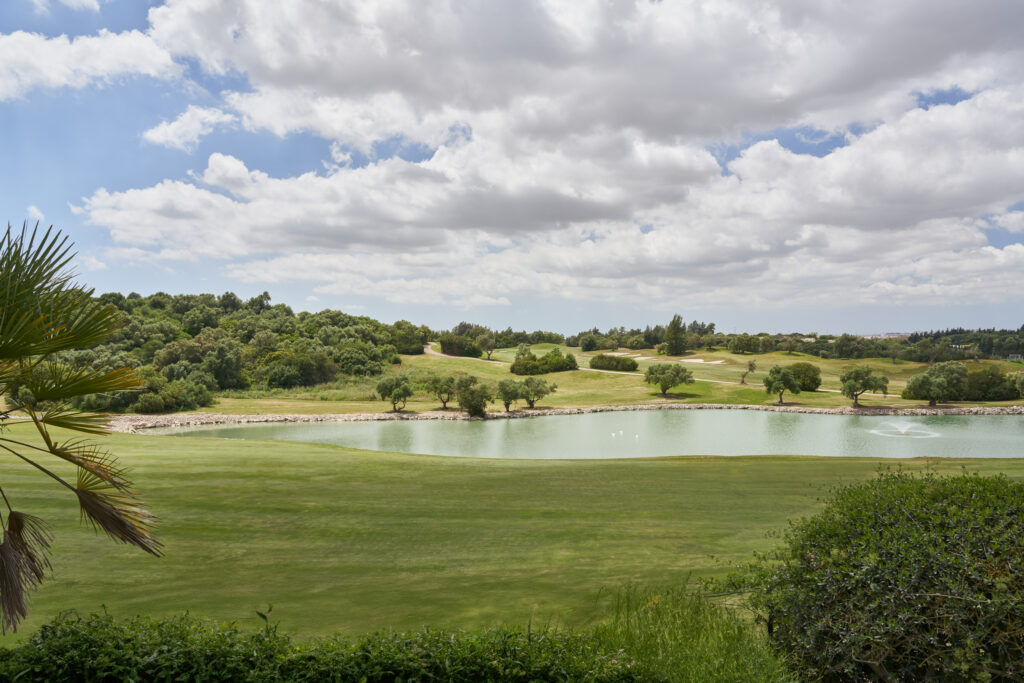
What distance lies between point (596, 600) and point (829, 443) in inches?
1476

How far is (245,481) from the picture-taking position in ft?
49.1

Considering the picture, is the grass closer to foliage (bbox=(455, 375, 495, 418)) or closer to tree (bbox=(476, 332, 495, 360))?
foliage (bbox=(455, 375, 495, 418))

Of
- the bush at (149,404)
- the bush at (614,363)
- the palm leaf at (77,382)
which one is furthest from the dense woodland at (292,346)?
the palm leaf at (77,382)

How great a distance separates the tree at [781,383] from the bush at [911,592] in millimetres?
60616

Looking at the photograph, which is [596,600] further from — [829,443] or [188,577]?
[829,443]

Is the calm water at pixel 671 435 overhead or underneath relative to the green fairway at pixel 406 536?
underneath

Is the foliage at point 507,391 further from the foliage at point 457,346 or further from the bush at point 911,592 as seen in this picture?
the bush at point 911,592

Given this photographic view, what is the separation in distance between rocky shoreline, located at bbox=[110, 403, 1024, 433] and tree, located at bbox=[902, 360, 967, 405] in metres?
2.89

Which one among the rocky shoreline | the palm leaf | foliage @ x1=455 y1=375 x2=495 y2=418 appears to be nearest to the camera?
the palm leaf

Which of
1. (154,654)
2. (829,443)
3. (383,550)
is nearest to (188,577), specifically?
(383,550)

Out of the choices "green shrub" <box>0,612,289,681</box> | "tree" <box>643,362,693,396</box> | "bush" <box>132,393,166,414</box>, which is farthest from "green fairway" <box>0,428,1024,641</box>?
"tree" <box>643,362,693,396</box>

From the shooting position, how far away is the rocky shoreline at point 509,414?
47.7 metres

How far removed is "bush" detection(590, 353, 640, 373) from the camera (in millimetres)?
86812

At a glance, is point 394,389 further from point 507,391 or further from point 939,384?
point 939,384
